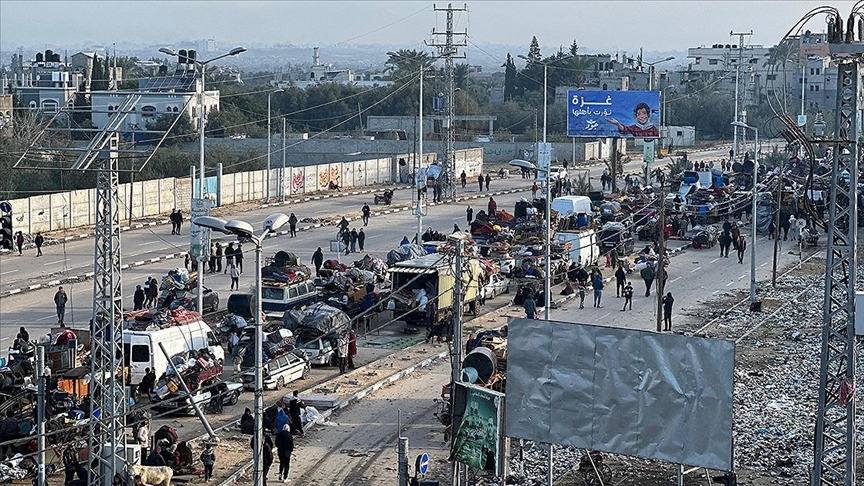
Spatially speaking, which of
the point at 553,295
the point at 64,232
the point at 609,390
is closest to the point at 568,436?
the point at 609,390

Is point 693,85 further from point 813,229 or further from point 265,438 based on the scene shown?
point 265,438

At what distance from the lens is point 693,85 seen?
14412 cm

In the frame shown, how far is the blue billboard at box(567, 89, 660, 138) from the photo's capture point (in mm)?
68000

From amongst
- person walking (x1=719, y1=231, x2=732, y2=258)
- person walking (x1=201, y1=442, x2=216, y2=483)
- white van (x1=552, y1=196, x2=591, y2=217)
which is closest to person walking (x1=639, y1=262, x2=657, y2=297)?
person walking (x1=719, y1=231, x2=732, y2=258)

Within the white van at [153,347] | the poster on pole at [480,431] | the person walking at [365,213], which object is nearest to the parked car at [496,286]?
the white van at [153,347]

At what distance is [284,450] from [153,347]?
6.39 m

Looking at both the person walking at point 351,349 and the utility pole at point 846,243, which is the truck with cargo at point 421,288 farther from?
the utility pole at point 846,243

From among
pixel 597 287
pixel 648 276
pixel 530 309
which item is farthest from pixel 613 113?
pixel 530 309

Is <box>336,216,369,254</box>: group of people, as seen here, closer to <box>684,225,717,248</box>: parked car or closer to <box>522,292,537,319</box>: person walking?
<box>684,225,717,248</box>: parked car

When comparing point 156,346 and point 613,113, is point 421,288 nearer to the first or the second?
point 156,346

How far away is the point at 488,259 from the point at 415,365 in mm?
11352

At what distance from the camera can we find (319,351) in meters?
30.6

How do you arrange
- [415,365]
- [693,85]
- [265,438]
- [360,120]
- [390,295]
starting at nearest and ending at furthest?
[265,438], [415,365], [390,295], [360,120], [693,85]

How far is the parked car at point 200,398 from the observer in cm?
2611
